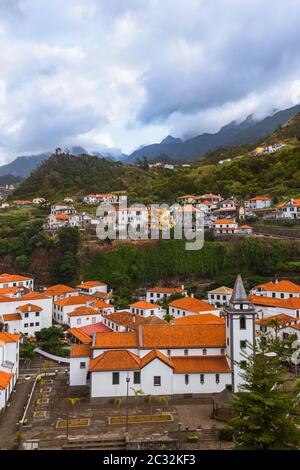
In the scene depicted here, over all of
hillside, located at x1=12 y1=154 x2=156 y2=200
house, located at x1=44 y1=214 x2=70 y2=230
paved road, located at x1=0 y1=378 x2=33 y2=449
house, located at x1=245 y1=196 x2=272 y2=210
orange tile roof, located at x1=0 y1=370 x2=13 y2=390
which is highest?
hillside, located at x1=12 y1=154 x2=156 y2=200

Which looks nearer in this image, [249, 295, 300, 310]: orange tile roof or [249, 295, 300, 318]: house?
[249, 295, 300, 318]: house

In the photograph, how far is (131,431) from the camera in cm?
1911

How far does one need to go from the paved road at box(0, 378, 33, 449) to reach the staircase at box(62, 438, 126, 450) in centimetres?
272

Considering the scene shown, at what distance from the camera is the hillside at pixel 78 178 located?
98.0 metres

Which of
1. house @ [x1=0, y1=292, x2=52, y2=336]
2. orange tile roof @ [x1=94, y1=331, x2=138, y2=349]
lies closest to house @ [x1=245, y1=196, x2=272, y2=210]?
house @ [x1=0, y1=292, x2=52, y2=336]

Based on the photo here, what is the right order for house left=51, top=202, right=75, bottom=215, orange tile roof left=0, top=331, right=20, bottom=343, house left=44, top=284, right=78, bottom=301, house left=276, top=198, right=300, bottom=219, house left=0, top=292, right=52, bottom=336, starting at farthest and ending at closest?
house left=51, top=202, right=75, bottom=215 → house left=276, top=198, right=300, bottom=219 → house left=44, top=284, right=78, bottom=301 → house left=0, top=292, right=52, bottom=336 → orange tile roof left=0, top=331, right=20, bottom=343

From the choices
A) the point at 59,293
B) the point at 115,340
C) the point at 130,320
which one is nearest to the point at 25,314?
the point at 59,293

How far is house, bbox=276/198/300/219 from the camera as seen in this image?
192 ft

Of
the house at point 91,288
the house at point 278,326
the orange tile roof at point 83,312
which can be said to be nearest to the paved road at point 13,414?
the orange tile roof at point 83,312

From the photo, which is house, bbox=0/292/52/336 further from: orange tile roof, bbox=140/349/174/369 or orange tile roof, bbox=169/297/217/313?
orange tile roof, bbox=140/349/174/369

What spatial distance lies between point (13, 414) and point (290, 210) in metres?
47.8

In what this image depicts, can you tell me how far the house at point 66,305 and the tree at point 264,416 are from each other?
27309 millimetres

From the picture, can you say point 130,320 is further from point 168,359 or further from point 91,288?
point 91,288

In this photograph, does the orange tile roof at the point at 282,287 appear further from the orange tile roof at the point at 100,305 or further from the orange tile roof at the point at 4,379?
the orange tile roof at the point at 4,379
